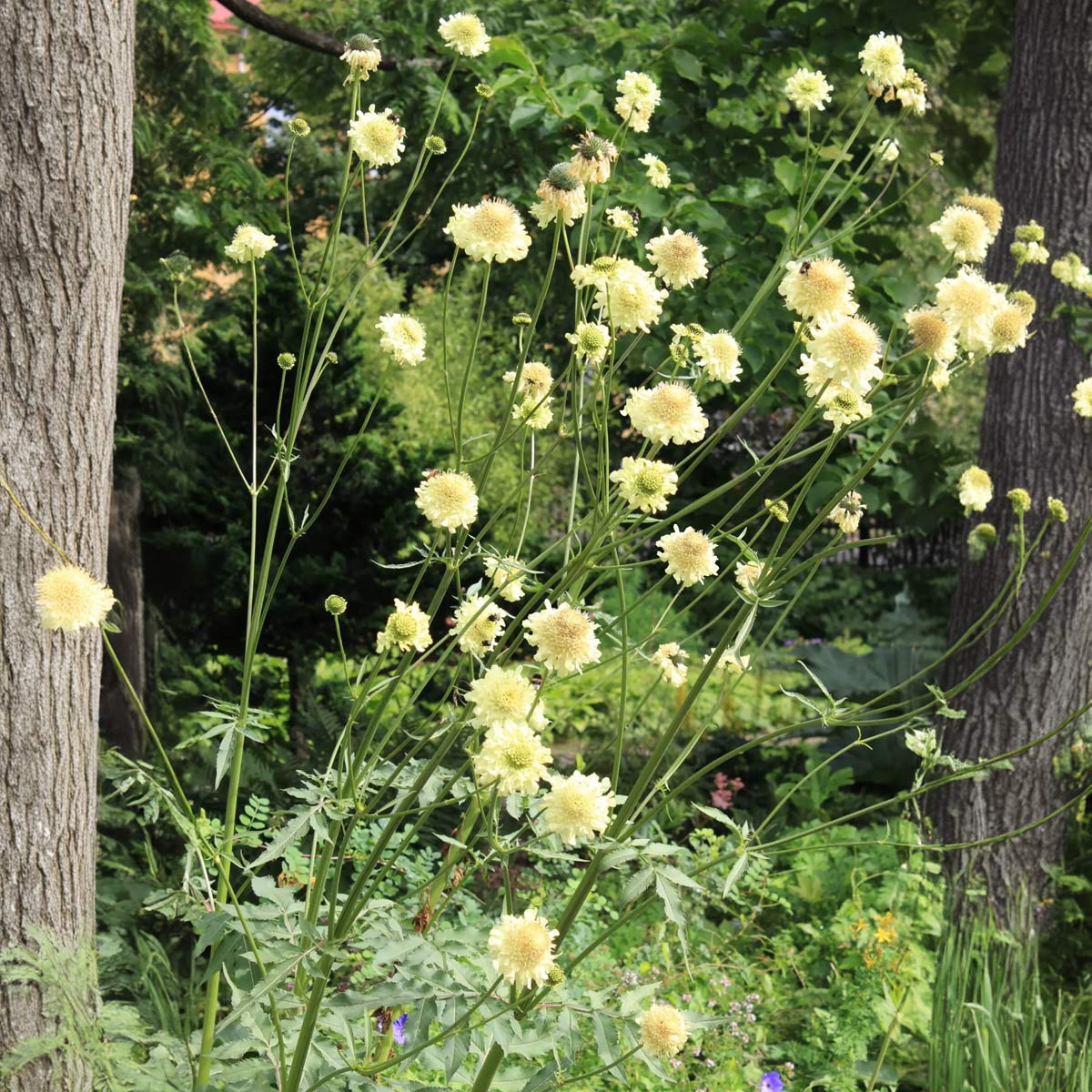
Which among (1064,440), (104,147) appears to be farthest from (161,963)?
(1064,440)

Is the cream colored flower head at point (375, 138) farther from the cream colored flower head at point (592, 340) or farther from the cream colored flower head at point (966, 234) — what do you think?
the cream colored flower head at point (966, 234)

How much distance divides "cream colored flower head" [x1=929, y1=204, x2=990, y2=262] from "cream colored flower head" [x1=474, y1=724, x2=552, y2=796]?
3.48 ft

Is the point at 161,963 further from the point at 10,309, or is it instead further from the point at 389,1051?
the point at 10,309

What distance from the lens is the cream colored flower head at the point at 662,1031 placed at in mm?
1534

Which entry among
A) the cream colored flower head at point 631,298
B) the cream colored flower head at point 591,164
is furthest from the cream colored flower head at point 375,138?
the cream colored flower head at point 631,298

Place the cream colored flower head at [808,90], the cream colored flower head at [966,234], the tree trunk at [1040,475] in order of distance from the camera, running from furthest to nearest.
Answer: the tree trunk at [1040,475] → the cream colored flower head at [808,90] → the cream colored flower head at [966,234]

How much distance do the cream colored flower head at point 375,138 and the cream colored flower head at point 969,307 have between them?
871 millimetres

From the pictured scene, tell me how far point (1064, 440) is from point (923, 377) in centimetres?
270

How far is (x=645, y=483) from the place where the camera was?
5.03ft

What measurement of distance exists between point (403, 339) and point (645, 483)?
63cm

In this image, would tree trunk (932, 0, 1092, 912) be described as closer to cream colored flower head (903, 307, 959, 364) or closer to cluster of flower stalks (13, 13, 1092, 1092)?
cluster of flower stalks (13, 13, 1092, 1092)

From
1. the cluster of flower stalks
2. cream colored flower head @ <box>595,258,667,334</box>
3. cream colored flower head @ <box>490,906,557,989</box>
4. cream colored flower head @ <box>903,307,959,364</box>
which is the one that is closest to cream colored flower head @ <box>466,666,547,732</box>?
the cluster of flower stalks

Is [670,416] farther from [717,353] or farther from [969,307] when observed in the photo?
[969,307]

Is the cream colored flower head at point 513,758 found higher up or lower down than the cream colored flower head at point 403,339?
lower down
